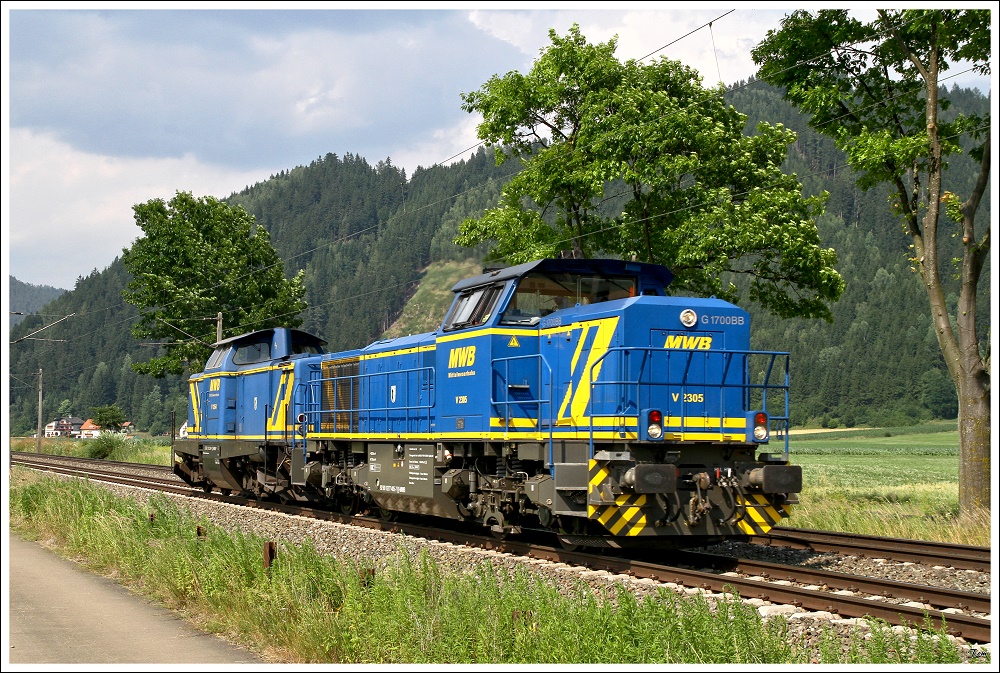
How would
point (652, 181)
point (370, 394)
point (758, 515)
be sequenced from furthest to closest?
1. point (652, 181)
2. point (370, 394)
3. point (758, 515)

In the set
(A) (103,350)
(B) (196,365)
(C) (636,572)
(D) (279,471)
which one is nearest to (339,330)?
(A) (103,350)

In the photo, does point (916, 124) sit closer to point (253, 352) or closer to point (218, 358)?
point (253, 352)

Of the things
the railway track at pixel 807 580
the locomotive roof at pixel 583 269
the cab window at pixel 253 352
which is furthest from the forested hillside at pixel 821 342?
the railway track at pixel 807 580

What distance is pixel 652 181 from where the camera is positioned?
2281 cm

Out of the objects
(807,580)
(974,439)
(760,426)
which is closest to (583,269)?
(760,426)

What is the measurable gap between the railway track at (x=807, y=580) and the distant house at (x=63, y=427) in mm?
134388

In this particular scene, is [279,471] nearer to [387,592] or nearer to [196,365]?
[387,592]

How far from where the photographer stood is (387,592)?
9844mm

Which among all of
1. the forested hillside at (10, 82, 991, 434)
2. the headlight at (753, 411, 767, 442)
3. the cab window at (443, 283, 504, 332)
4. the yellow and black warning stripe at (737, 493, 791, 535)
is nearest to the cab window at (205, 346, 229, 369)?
the cab window at (443, 283, 504, 332)

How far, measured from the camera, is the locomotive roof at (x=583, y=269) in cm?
1366

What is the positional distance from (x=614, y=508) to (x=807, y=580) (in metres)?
2.34

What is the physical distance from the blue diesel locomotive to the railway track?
34 cm

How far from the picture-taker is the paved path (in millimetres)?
9125

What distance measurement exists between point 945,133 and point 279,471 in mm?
14944
